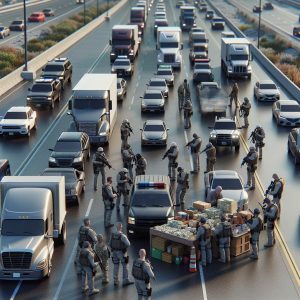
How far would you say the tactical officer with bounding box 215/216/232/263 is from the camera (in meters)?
25.4

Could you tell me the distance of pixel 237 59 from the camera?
66875 mm

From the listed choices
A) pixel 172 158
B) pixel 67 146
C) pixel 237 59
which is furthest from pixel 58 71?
pixel 172 158

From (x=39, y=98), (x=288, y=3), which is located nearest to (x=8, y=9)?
(x=288, y=3)

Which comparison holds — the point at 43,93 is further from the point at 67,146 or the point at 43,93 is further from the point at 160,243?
the point at 160,243

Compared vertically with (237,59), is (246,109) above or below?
above

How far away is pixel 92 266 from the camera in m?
22.9

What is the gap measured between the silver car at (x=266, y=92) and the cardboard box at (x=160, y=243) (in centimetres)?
3127

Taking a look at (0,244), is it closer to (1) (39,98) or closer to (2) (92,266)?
(2) (92,266)

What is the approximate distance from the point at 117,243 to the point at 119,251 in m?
0.28

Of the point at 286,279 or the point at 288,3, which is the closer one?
the point at 286,279

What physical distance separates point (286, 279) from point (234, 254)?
2.11 metres

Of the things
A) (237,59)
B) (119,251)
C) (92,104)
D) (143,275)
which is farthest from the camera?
(237,59)

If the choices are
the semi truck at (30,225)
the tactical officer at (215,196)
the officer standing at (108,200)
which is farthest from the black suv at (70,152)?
the semi truck at (30,225)

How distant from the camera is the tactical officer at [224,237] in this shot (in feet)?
83.3
